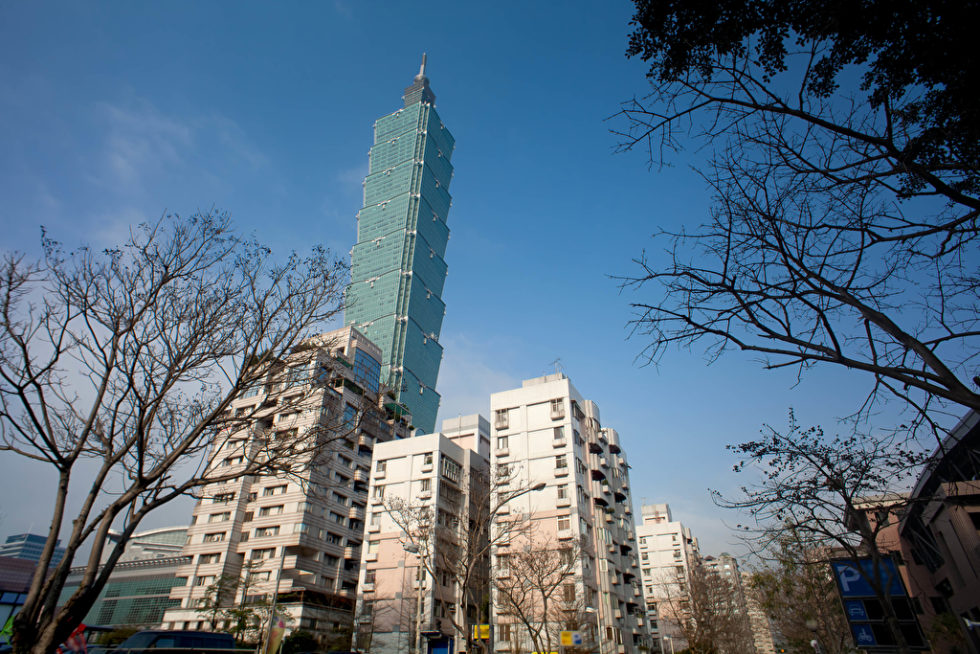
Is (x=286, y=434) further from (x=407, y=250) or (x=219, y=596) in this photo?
(x=407, y=250)

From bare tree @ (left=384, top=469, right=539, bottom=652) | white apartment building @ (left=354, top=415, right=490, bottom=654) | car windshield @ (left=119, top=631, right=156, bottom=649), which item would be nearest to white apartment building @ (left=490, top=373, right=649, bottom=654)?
bare tree @ (left=384, top=469, right=539, bottom=652)

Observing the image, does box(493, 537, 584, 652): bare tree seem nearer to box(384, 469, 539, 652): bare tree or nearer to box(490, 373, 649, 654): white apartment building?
box(490, 373, 649, 654): white apartment building

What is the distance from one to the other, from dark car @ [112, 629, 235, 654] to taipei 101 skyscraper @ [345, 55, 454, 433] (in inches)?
4051

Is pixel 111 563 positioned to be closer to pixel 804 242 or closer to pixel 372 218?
pixel 804 242

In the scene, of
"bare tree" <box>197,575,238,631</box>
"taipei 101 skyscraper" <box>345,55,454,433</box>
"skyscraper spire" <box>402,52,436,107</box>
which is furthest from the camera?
"skyscraper spire" <box>402,52,436,107</box>

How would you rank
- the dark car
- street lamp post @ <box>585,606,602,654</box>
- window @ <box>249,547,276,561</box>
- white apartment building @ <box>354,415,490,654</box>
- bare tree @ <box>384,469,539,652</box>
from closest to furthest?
the dark car < street lamp post @ <box>585,606,602,654</box> < bare tree @ <box>384,469,539,652</box> < white apartment building @ <box>354,415,490,654</box> < window @ <box>249,547,276,561</box>

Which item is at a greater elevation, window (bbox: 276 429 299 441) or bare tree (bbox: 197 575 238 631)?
window (bbox: 276 429 299 441)

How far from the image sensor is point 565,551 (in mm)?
29953

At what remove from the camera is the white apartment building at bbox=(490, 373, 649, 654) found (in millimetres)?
35000

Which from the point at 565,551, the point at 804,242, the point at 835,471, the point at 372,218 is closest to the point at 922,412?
the point at 804,242

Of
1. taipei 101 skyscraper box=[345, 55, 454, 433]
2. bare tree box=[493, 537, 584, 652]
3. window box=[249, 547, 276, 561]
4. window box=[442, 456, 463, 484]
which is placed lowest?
bare tree box=[493, 537, 584, 652]

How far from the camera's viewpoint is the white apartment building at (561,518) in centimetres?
3500

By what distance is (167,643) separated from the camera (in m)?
9.52

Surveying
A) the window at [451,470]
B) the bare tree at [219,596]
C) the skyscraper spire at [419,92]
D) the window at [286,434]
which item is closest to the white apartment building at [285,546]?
the bare tree at [219,596]
